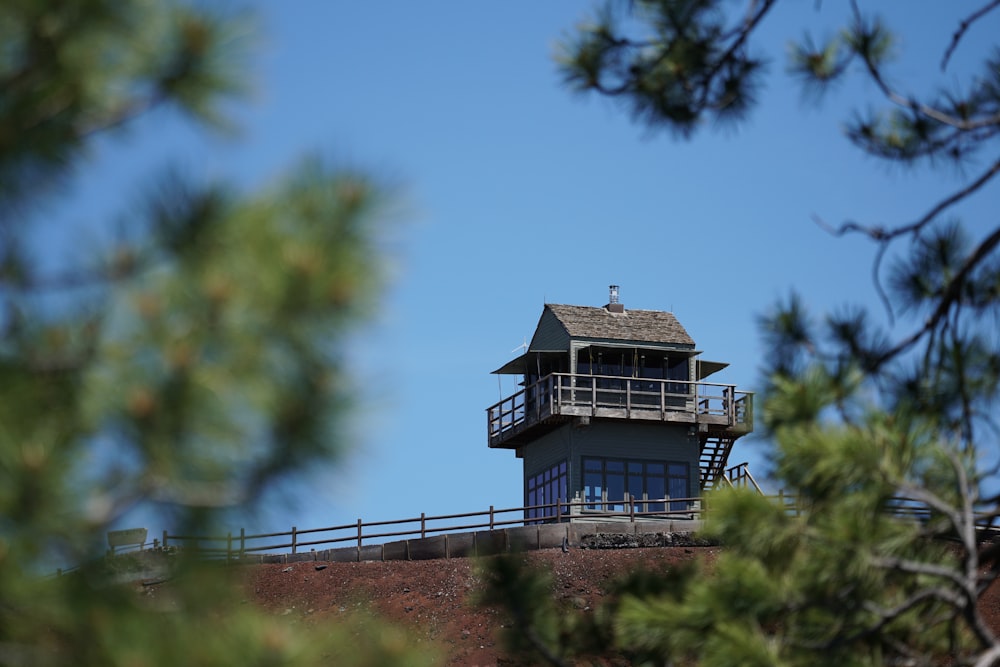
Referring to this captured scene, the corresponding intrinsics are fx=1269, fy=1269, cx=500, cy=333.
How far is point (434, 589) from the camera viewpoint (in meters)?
30.7

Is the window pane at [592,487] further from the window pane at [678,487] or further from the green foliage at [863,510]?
the green foliage at [863,510]

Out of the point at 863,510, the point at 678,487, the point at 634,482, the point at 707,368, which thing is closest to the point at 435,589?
the point at 634,482

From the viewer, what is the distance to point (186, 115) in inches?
223

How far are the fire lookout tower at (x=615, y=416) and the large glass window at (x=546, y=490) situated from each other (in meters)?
0.03

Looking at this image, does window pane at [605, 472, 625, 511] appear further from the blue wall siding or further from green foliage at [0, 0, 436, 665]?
green foliage at [0, 0, 436, 665]

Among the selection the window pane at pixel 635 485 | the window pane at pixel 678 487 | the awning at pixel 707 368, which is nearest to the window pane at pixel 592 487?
the window pane at pixel 635 485

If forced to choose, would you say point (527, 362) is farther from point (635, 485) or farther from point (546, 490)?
point (635, 485)

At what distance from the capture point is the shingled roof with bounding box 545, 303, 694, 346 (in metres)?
38.8

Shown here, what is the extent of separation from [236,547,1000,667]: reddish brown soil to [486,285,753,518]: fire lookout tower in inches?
189

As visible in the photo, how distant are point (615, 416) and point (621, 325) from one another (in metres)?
3.94

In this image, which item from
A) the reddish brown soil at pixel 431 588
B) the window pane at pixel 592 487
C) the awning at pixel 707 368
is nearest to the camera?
the reddish brown soil at pixel 431 588

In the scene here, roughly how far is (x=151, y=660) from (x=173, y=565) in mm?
882

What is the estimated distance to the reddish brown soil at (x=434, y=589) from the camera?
91.8ft

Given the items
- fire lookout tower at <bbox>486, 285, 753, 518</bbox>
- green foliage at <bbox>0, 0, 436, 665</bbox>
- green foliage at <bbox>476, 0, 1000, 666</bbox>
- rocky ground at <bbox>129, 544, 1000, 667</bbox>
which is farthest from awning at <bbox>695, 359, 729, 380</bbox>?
green foliage at <bbox>0, 0, 436, 665</bbox>
